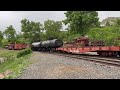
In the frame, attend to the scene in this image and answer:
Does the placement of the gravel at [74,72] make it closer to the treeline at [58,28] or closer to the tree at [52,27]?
the treeline at [58,28]

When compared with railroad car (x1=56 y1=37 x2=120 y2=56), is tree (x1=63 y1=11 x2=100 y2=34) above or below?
above

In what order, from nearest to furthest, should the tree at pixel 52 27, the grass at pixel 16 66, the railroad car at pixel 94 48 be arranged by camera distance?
the grass at pixel 16 66 < the railroad car at pixel 94 48 < the tree at pixel 52 27

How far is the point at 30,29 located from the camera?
8912 centimetres

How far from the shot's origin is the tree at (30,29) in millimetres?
86531

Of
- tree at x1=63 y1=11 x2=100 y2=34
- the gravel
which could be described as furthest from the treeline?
the gravel

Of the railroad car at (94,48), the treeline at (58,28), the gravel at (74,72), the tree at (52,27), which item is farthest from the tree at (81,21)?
the gravel at (74,72)

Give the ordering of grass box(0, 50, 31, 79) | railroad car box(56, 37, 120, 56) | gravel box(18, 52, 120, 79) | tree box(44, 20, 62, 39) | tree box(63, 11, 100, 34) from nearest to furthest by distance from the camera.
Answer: gravel box(18, 52, 120, 79) < grass box(0, 50, 31, 79) < railroad car box(56, 37, 120, 56) < tree box(63, 11, 100, 34) < tree box(44, 20, 62, 39)

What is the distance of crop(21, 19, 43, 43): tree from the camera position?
86.5m

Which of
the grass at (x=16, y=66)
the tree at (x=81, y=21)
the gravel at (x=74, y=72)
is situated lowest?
the grass at (x=16, y=66)

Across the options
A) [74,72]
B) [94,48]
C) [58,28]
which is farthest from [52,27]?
[74,72]

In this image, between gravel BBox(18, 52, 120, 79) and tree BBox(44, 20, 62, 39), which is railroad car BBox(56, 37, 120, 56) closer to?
gravel BBox(18, 52, 120, 79)
